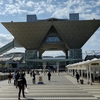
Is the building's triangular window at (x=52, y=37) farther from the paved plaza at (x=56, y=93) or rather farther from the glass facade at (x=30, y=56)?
the paved plaza at (x=56, y=93)

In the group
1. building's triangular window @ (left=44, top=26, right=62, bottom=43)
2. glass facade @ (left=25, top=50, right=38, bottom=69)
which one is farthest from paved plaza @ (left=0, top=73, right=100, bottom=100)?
building's triangular window @ (left=44, top=26, right=62, bottom=43)

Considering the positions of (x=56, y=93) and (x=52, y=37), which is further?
(x=52, y=37)

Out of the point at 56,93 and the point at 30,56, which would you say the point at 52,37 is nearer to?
the point at 30,56

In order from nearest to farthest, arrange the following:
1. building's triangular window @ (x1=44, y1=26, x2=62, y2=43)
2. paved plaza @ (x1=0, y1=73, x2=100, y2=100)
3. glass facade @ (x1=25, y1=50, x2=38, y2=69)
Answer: paved plaza @ (x1=0, y1=73, x2=100, y2=100), glass facade @ (x1=25, y1=50, x2=38, y2=69), building's triangular window @ (x1=44, y1=26, x2=62, y2=43)

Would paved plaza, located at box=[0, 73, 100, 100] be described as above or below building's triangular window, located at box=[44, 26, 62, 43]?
below

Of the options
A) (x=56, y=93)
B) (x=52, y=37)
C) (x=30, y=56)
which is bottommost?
(x=56, y=93)

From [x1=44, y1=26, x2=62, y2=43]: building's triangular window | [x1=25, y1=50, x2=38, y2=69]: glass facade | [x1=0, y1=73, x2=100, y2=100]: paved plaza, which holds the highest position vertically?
[x1=44, y1=26, x2=62, y2=43]: building's triangular window

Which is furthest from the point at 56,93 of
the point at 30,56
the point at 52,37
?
the point at 52,37

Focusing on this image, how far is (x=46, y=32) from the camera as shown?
95.4 m

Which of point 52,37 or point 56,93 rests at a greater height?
point 52,37

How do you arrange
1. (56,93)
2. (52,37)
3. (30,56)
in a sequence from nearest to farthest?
(56,93) < (30,56) < (52,37)

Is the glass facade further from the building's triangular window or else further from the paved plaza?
the paved plaza

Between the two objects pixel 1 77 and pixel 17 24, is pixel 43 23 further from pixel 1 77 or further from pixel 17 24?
pixel 1 77

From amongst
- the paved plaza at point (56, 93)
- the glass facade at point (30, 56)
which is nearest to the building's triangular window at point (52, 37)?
the glass facade at point (30, 56)
